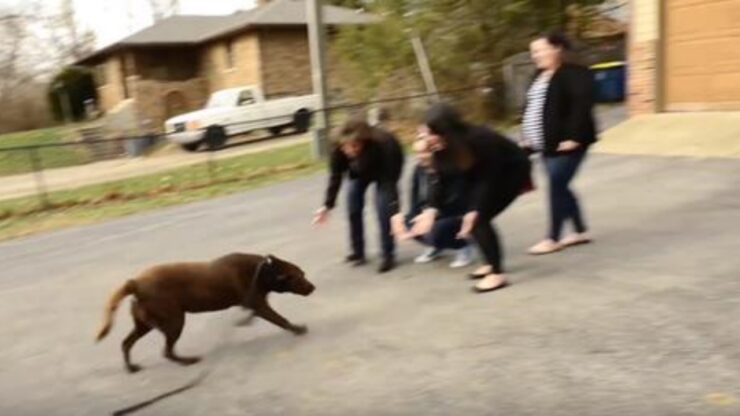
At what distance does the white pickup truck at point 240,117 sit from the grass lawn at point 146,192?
16.6 ft

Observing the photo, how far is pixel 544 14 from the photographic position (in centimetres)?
1700

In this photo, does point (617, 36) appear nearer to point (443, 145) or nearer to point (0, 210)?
point (0, 210)

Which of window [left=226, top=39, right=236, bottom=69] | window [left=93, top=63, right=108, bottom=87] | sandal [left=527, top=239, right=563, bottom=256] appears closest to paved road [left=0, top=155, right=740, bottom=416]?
sandal [left=527, top=239, right=563, bottom=256]

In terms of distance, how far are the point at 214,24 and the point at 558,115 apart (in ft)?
107

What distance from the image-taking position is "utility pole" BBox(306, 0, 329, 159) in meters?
15.3

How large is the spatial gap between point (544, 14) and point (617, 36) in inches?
277

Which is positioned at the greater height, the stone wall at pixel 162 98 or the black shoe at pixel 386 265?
the stone wall at pixel 162 98

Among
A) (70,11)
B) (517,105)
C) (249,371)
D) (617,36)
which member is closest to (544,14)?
(517,105)

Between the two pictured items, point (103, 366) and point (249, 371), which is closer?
point (249, 371)

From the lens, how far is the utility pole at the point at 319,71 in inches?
604

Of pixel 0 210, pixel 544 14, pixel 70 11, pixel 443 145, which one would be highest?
pixel 70 11

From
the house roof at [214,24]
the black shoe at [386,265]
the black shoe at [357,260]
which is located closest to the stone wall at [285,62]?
the house roof at [214,24]

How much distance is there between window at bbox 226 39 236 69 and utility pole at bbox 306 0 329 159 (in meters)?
17.6

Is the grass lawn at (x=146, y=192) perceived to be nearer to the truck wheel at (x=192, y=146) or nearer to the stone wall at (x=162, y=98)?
the truck wheel at (x=192, y=146)
